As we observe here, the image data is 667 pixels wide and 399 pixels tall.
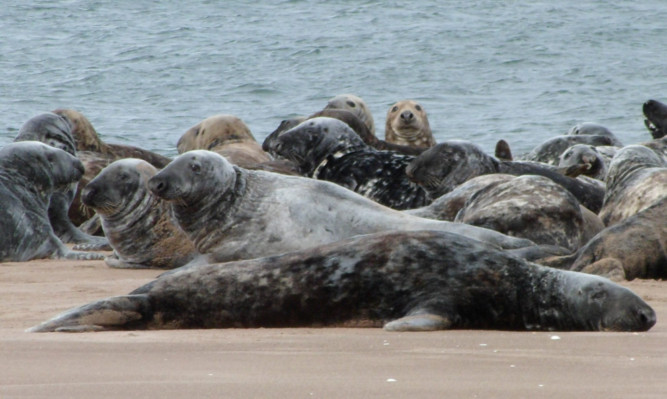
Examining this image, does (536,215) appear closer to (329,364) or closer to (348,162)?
(348,162)

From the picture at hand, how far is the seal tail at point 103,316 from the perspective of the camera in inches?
168

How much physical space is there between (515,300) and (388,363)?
1.20 metres

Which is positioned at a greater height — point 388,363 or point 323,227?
point 388,363

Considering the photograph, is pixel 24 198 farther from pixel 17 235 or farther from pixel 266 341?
pixel 266 341

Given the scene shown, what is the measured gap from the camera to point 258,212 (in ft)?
23.2

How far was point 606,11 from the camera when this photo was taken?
4472 centimetres

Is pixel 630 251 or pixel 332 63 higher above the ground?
pixel 630 251

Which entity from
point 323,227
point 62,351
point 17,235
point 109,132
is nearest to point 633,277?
point 323,227

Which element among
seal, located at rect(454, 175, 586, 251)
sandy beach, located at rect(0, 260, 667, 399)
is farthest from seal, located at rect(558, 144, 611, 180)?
sandy beach, located at rect(0, 260, 667, 399)

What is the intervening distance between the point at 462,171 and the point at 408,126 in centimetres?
423

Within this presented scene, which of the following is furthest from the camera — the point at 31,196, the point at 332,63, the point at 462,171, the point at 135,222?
the point at 332,63

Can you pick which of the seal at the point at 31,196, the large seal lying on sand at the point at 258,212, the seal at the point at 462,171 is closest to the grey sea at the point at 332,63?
the seal at the point at 31,196

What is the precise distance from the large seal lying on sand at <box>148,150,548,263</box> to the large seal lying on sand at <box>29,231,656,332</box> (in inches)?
83.9

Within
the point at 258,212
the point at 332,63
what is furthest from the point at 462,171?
the point at 332,63
